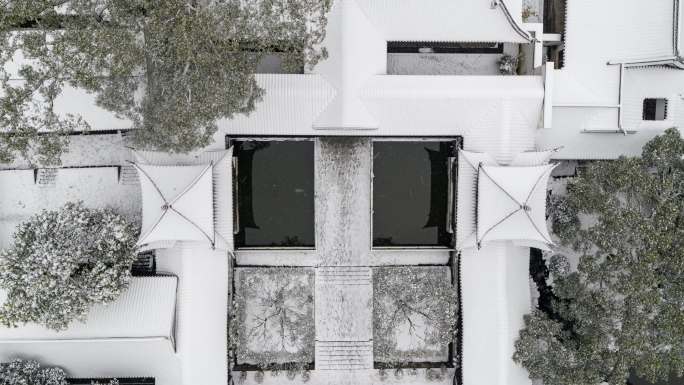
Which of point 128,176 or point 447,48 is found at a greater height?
point 447,48

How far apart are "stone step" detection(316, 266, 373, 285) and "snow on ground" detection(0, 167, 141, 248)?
699 centimetres

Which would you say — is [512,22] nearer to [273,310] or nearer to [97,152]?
[273,310]

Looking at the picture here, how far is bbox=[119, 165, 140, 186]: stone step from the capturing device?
18.0 metres

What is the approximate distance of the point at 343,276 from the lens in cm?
1886

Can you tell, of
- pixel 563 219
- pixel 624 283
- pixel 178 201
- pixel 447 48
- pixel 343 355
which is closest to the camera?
pixel 624 283

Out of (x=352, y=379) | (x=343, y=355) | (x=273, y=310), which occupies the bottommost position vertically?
(x=352, y=379)

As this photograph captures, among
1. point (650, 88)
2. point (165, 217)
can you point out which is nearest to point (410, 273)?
point (165, 217)

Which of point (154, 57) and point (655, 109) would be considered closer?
point (154, 57)

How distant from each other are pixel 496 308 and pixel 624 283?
13.1 ft

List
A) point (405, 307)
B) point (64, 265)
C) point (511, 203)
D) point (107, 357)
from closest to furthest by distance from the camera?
point (64, 265) → point (511, 203) → point (107, 357) → point (405, 307)

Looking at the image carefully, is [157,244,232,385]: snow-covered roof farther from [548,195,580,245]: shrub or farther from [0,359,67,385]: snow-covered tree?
[548,195,580,245]: shrub

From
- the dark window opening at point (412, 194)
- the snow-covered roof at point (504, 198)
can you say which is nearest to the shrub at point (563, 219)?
the snow-covered roof at point (504, 198)

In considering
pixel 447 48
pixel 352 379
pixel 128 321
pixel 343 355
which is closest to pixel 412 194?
pixel 447 48

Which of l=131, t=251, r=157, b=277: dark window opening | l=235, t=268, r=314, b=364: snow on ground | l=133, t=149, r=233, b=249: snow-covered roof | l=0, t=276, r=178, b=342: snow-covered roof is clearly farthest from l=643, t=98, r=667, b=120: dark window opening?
l=131, t=251, r=157, b=277: dark window opening
